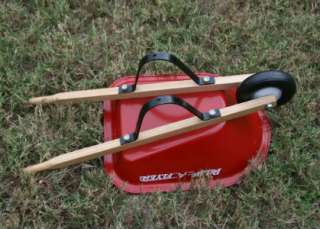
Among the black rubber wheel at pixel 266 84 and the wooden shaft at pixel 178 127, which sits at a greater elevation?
the black rubber wheel at pixel 266 84

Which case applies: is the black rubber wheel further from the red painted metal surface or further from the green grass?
the green grass

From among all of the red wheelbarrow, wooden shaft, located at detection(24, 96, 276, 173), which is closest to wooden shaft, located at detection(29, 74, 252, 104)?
the red wheelbarrow

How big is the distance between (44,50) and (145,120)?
0.70m

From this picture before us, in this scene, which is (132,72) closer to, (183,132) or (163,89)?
(163,89)

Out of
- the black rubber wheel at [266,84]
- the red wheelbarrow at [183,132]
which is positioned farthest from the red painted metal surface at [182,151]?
the black rubber wheel at [266,84]

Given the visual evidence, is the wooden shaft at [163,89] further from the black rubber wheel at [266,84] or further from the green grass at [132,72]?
the green grass at [132,72]

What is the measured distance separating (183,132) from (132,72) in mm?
576

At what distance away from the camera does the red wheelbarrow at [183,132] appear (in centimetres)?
200

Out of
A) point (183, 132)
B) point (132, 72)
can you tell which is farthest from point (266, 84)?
point (132, 72)

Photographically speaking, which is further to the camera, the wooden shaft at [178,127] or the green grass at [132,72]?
the green grass at [132,72]

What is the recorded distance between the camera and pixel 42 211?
210cm

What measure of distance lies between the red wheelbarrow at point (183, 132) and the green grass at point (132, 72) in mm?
72

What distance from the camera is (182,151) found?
2.09m

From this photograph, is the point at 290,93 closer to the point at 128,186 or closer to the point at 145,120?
the point at 145,120
